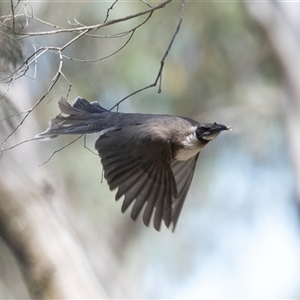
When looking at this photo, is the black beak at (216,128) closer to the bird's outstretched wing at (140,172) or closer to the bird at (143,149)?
the bird at (143,149)

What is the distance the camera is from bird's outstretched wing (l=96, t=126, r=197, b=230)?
1.67 metres

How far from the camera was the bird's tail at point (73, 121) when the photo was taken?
5.83ft

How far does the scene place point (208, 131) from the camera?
69.6 inches

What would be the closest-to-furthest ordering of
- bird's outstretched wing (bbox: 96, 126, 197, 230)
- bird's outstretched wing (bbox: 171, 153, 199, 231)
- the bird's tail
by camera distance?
bird's outstretched wing (bbox: 96, 126, 197, 230) → the bird's tail → bird's outstretched wing (bbox: 171, 153, 199, 231)

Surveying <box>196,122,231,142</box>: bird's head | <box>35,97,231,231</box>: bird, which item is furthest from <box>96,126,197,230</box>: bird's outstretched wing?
<box>196,122,231,142</box>: bird's head

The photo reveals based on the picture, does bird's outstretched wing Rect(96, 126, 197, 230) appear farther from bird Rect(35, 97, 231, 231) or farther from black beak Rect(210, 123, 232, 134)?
black beak Rect(210, 123, 232, 134)

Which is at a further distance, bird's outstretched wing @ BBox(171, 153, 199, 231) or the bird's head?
bird's outstretched wing @ BBox(171, 153, 199, 231)

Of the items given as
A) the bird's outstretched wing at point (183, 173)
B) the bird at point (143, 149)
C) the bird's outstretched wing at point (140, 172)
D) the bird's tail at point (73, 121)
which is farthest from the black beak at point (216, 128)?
the bird's tail at point (73, 121)

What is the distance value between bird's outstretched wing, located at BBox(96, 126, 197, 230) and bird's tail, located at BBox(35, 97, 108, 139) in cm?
10

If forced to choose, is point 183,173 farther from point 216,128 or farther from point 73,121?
point 73,121

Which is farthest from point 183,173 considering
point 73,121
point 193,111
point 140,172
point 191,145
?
point 193,111

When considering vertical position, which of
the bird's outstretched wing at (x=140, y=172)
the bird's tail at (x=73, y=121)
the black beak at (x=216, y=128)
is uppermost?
the bird's tail at (x=73, y=121)

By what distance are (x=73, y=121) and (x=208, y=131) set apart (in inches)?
18.2

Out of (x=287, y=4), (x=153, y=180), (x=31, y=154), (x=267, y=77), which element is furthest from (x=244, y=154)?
(x=153, y=180)
